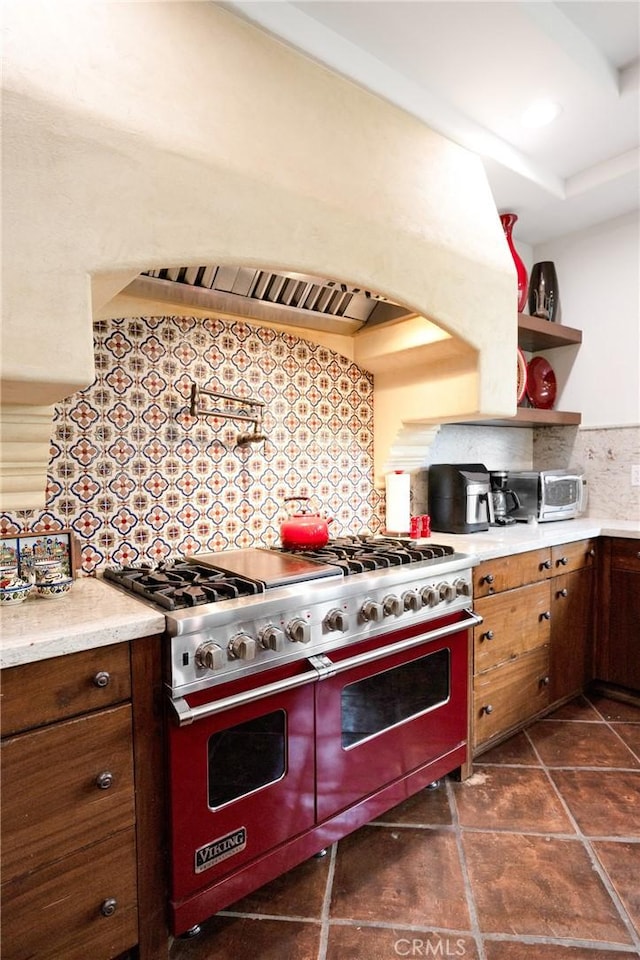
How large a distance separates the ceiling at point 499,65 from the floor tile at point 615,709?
9.16 feet

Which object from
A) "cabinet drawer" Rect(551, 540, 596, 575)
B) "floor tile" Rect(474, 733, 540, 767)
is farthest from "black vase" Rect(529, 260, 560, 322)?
"floor tile" Rect(474, 733, 540, 767)

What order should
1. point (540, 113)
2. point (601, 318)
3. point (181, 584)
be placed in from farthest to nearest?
1. point (601, 318)
2. point (540, 113)
3. point (181, 584)

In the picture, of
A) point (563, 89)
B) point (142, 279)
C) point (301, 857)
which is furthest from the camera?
point (563, 89)

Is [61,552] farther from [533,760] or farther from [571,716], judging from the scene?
[571,716]

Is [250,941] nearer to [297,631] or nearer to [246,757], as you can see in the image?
[246,757]

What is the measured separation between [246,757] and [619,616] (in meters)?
2.26

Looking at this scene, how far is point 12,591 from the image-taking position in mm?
1420

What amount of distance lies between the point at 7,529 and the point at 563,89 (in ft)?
8.93

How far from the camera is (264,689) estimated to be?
146 cm

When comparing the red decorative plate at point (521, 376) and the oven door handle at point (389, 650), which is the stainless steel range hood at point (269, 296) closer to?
the red decorative plate at point (521, 376)

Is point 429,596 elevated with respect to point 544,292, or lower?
lower

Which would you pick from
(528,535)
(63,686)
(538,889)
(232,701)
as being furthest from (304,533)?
(538,889)

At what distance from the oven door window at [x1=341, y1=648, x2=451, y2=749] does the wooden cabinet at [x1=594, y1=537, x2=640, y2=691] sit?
4.34 ft

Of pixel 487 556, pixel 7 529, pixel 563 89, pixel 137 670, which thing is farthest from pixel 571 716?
pixel 563 89
